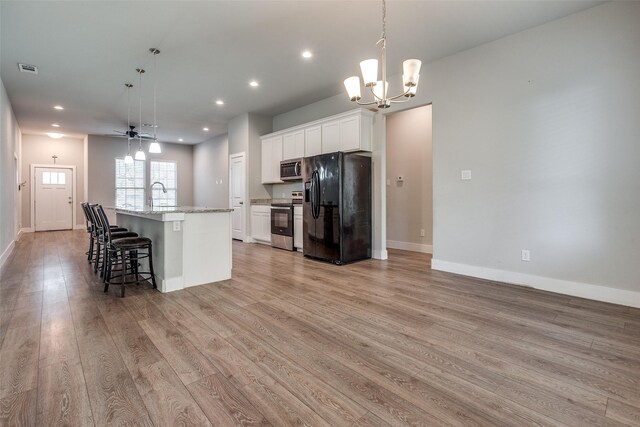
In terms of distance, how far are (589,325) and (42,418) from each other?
3.64 m

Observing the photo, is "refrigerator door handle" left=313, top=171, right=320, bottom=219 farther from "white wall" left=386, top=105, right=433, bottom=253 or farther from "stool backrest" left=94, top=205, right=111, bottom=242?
"stool backrest" left=94, top=205, right=111, bottom=242

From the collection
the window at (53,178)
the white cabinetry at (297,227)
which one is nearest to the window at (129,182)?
the window at (53,178)

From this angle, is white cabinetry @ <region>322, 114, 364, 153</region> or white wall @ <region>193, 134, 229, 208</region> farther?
white wall @ <region>193, 134, 229, 208</region>

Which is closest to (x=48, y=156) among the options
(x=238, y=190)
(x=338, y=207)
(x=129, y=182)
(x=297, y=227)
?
(x=129, y=182)

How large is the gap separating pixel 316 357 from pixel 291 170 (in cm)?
455

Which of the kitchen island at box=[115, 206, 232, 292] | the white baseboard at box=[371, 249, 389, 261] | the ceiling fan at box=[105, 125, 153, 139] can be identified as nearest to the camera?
the kitchen island at box=[115, 206, 232, 292]

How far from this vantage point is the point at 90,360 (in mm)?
1954

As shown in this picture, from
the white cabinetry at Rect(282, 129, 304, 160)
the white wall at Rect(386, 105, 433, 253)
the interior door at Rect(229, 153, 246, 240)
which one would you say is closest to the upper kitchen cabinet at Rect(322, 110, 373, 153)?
the white cabinetry at Rect(282, 129, 304, 160)

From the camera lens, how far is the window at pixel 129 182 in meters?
9.78

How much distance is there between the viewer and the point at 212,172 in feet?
32.6

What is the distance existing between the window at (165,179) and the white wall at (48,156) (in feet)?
6.67

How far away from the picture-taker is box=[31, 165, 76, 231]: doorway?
9141mm

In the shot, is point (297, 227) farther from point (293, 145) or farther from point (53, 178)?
point (53, 178)

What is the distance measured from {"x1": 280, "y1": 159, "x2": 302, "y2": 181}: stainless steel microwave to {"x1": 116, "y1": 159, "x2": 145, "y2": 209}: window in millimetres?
6097
